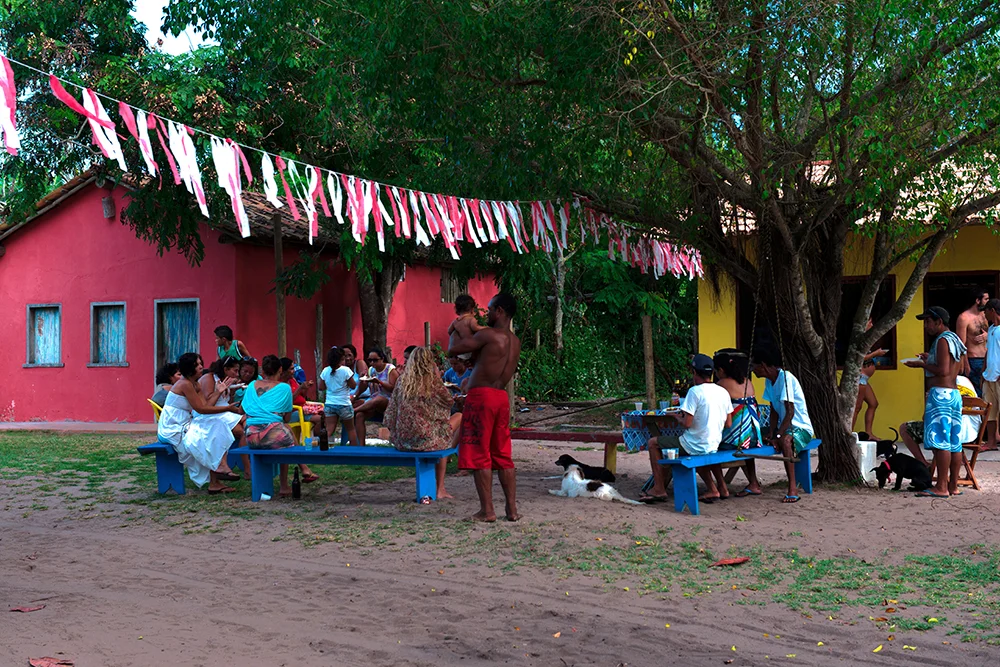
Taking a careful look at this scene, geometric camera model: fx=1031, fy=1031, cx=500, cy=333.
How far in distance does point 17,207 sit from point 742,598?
1644cm

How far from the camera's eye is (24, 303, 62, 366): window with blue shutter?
19.8m

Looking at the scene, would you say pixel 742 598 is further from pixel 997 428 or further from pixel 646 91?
pixel 997 428

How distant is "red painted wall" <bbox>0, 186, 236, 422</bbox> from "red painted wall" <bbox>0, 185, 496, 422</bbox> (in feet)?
0.06

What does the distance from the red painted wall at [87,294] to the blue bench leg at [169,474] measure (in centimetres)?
842

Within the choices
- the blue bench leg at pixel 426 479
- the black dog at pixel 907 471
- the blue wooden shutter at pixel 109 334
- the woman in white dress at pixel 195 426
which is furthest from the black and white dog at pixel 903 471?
the blue wooden shutter at pixel 109 334

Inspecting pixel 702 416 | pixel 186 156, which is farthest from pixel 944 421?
pixel 186 156

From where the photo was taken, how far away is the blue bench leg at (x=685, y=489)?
802 centimetres

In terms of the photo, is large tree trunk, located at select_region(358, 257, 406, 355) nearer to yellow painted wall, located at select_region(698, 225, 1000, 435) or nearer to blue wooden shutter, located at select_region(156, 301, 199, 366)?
blue wooden shutter, located at select_region(156, 301, 199, 366)

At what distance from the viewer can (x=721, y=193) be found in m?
8.98

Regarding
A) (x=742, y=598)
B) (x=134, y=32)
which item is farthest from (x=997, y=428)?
(x=134, y=32)

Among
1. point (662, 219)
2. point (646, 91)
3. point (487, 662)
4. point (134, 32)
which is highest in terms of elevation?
point (134, 32)

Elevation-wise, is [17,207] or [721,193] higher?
[17,207]

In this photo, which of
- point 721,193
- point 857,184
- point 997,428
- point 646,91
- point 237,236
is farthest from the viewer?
point 237,236

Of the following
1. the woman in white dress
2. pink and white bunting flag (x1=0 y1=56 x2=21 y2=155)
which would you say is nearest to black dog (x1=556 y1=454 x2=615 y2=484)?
the woman in white dress
